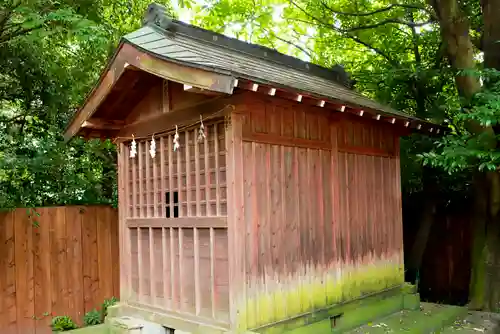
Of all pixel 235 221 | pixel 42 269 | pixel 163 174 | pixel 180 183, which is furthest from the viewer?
pixel 42 269

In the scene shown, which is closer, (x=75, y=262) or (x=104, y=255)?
(x=75, y=262)

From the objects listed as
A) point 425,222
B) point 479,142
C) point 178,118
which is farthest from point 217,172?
point 425,222

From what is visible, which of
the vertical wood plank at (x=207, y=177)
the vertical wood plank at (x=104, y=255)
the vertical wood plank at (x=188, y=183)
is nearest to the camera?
the vertical wood plank at (x=207, y=177)

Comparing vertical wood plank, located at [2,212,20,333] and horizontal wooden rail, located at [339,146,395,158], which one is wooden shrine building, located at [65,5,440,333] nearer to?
horizontal wooden rail, located at [339,146,395,158]

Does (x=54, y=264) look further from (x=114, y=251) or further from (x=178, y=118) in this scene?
(x=178, y=118)

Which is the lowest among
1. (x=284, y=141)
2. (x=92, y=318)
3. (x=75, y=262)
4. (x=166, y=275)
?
(x=92, y=318)

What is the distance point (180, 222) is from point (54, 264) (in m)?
2.92

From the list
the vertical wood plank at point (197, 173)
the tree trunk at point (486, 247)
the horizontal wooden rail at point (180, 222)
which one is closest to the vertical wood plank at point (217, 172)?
the horizontal wooden rail at point (180, 222)

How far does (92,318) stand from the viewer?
740 cm

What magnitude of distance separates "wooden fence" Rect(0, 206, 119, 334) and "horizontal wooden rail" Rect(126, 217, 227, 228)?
1.49 m

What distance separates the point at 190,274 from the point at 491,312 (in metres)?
5.23

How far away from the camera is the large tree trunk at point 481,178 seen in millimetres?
7344

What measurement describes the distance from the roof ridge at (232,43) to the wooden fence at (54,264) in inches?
136

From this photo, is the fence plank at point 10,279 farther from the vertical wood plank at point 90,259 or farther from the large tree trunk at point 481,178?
the large tree trunk at point 481,178
